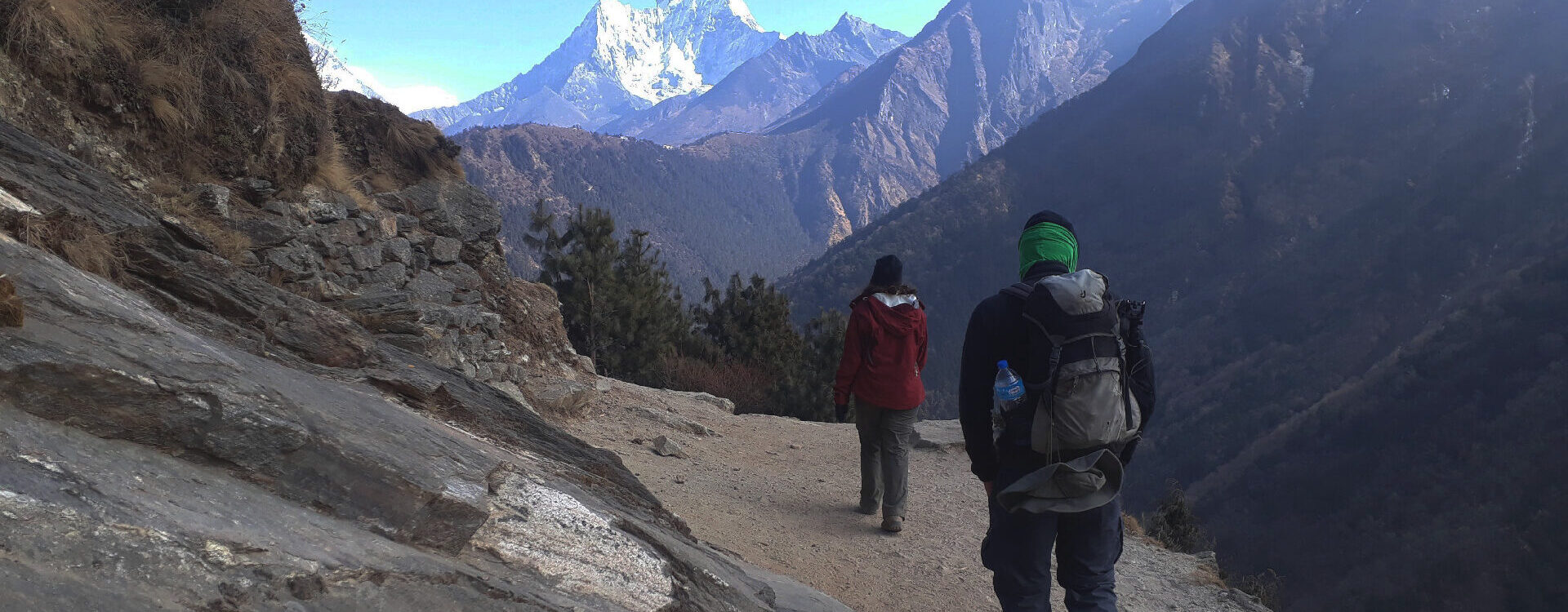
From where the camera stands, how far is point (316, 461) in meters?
2.64

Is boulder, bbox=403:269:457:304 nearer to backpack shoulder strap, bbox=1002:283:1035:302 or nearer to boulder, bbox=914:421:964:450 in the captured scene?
boulder, bbox=914:421:964:450

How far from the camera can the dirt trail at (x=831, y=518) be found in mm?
5254

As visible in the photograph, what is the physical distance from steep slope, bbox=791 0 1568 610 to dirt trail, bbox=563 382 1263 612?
35.4 m

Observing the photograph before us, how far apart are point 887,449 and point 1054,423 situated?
291cm

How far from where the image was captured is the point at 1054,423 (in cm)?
291

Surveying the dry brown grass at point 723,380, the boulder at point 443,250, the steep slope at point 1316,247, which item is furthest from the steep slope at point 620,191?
the boulder at point 443,250

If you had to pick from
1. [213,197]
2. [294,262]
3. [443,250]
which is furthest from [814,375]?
[213,197]

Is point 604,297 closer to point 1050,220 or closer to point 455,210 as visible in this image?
point 455,210

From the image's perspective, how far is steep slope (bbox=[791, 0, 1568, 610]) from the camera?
43.7 metres

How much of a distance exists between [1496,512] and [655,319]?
41.7 metres

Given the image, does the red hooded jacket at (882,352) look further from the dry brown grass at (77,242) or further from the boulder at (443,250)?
the boulder at (443,250)

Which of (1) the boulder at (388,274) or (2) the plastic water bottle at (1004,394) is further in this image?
(1) the boulder at (388,274)

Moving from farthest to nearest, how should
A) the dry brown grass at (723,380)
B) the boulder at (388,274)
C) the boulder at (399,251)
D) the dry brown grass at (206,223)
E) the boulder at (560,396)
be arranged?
1. the dry brown grass at (723,380)
2. the boulder at (560,396)
3. the boulder at (399,251)
4. the boulder at (388,274)
5. the dry brown grass at (206,223)

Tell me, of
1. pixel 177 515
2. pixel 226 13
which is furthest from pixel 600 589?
pixel 226 13
